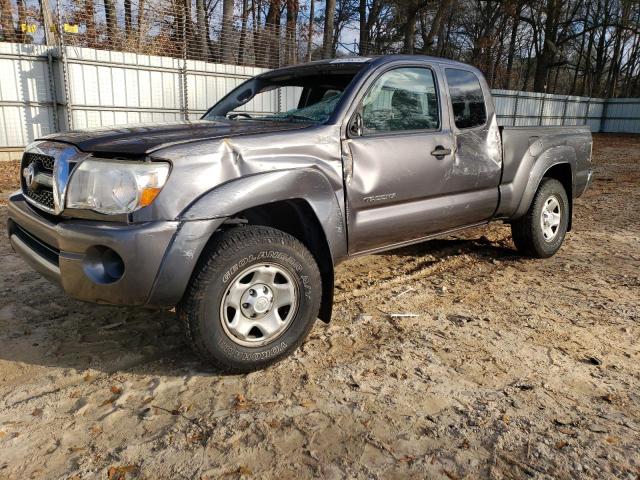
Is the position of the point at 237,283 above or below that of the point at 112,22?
below

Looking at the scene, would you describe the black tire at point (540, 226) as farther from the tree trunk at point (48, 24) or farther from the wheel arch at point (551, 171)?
the tree trunk at point (48, 24)

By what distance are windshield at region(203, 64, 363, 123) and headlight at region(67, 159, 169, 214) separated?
1209 mm

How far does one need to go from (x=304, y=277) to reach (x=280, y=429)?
34.5 inches

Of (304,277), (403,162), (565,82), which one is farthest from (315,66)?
(565,82)

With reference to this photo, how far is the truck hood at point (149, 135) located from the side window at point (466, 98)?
4.73 ft

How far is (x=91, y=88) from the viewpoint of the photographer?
12062 millimetres

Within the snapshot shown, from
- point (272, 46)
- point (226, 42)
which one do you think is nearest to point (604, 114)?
→ point (272, 46)

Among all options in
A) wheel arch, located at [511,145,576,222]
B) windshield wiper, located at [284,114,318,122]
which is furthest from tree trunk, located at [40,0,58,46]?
wheel arch, located at [511,145,576,222]

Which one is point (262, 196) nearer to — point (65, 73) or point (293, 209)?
point (293, 209)

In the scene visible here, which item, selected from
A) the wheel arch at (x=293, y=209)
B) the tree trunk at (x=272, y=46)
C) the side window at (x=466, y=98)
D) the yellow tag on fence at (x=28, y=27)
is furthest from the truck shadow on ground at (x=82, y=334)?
the tree trunk at (x=272, y=46)

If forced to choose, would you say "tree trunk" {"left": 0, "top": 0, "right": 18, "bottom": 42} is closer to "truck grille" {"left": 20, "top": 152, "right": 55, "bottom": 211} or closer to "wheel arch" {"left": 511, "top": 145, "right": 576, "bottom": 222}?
"truck grille" {"left": 20, "top": 152, "right": 55, "bottom": 211}

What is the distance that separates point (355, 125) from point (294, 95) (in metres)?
1.22

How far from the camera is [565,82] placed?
51.0 metres

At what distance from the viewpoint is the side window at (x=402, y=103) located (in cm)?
349
